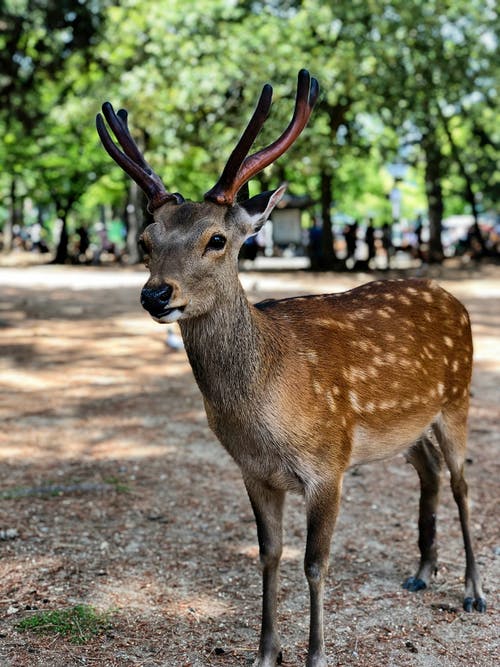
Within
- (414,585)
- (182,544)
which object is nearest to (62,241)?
(182,544)

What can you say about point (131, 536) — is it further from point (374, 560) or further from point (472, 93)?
point (472, 93)

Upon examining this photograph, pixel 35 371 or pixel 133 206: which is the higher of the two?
pixel 133 206

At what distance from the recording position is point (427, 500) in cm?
437

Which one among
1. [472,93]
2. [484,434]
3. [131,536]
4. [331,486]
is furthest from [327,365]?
[472,93]

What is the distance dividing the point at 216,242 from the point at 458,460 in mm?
1885

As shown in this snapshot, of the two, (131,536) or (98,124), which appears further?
(131,536)

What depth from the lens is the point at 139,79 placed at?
19.5 m

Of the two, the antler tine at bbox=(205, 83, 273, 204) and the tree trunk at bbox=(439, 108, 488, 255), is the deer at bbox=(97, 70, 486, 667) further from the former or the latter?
the tree trunk at bbox=(439, 108, 488, 255)

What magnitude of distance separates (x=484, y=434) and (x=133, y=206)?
20434 millimetres

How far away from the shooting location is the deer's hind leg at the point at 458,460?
4.14 m

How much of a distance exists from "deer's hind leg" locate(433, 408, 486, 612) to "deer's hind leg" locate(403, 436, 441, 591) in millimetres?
144

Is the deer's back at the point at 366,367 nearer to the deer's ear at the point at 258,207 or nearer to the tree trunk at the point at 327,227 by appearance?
the deer's ear at the point at 258,207

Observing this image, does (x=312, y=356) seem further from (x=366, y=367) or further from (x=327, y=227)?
(x=327, y=227)

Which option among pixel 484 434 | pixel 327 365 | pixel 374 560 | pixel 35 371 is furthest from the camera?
pixel 35 371
